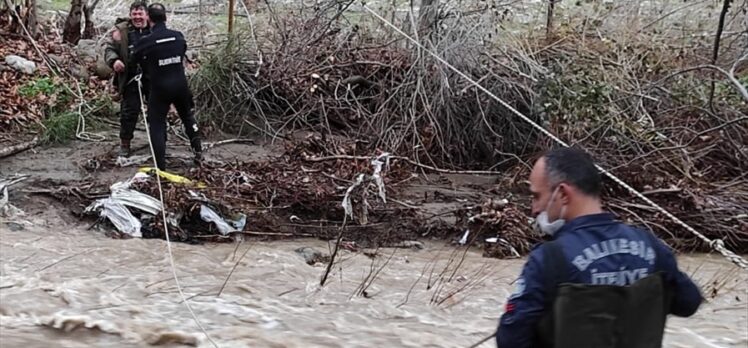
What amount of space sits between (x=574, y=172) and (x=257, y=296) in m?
4.18

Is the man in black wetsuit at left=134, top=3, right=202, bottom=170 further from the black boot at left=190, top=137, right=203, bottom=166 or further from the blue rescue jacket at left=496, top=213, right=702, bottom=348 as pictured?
the blue rescue jacket at left=496, top=213, right=702, bottom=348

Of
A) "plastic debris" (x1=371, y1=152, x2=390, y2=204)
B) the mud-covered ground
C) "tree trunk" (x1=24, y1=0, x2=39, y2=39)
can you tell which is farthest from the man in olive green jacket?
"tree trunk" (x1=24, y1=0, x2=39, y2=39)

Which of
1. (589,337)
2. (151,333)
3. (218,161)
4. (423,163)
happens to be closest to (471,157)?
(423,163)

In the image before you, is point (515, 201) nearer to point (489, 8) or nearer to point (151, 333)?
point (489, 8)

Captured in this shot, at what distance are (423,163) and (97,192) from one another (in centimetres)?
375

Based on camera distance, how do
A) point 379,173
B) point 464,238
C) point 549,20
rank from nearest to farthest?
point 464,238 < point 379,173 < point 549,20

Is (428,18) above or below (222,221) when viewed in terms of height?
above

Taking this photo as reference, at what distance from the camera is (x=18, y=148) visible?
924 centimetres

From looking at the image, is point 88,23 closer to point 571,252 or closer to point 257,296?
point 257,296

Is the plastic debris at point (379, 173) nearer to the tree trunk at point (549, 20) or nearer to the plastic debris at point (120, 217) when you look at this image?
the plastic debris at point (120, 217)

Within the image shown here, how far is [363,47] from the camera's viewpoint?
11188mm

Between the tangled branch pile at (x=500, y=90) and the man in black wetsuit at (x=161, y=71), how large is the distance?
2.48 metres

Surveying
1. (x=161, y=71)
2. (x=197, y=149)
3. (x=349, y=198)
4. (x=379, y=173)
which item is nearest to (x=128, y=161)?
(x=197, y=149)

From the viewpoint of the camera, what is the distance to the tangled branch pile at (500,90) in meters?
9.22
